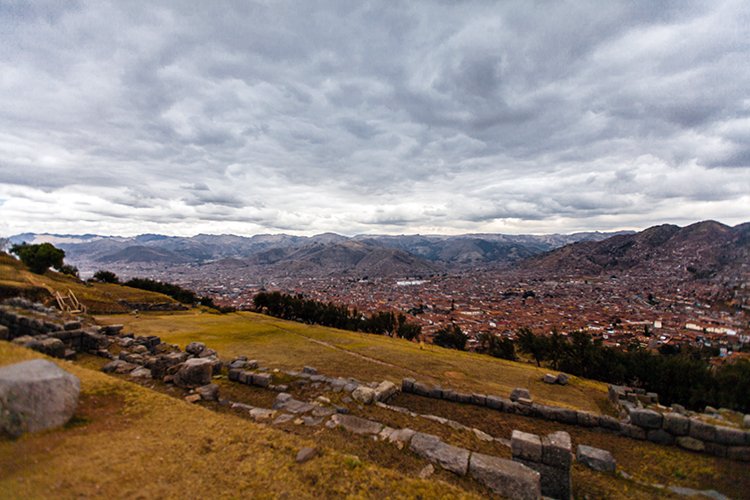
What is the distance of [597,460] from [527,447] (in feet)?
12.2

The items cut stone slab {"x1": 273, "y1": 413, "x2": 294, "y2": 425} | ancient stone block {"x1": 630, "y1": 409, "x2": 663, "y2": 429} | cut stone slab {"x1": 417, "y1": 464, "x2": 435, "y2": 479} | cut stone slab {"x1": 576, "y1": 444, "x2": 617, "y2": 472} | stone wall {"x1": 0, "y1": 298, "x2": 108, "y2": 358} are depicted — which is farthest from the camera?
stone wall {"x1": 0, "y1": 298, "x2": 108, "y2": 358}

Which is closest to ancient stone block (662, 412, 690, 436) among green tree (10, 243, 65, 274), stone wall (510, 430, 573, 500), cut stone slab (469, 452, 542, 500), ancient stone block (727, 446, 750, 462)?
ancient stone block (727, 446, 750, 462)

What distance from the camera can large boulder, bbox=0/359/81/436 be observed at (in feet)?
21.0

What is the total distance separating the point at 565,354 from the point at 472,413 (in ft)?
105

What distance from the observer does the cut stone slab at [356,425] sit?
988cm

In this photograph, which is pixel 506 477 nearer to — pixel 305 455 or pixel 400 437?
pixel 400 437

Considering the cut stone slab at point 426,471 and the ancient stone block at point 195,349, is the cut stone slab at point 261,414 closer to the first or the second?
the cut stone slab at point 426,471

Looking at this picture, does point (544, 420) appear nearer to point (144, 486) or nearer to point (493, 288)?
point (144, 486)

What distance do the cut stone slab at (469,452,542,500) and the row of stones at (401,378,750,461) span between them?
26.3 feet

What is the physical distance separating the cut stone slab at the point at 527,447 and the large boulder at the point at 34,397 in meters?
11.4

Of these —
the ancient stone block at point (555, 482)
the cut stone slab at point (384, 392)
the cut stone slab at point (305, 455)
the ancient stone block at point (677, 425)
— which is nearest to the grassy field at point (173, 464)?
the cut stone slab at point (305, 455)

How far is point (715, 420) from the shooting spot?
13.2 m

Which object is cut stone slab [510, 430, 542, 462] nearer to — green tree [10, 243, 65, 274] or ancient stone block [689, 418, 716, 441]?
ancient stone block [689, 418, 716, 441]

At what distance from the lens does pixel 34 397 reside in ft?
22.2
